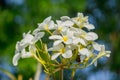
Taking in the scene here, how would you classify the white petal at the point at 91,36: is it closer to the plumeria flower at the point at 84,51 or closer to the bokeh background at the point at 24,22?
the plumeria flower at the point at 84,51

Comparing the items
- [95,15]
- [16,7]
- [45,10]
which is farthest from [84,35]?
[95,15]

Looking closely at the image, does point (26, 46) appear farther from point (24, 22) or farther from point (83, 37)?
point (24, 22)

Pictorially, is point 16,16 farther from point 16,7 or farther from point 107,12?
point 107,12

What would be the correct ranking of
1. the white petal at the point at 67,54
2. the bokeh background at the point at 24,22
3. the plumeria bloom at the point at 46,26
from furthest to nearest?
the bokeh background at the point at 24,22 < the plumeria bloom at the point at 46,26 < the white petal at the point at 67,54

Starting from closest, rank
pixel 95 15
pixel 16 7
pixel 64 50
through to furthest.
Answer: pixel 64 50 → pixel 16 7 → pixel 95 15

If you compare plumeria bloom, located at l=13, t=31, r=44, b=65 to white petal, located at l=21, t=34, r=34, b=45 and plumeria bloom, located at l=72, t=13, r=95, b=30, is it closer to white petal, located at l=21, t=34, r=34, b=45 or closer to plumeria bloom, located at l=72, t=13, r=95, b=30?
white petal, located at l=21, t=34, r=34, b=45

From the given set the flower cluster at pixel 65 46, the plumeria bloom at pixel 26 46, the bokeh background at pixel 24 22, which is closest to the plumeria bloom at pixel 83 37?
the flower cluster at pixel 65 46

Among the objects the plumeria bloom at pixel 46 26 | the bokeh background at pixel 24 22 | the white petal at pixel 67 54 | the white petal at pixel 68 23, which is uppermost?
the bokeh background at pixel 24 22

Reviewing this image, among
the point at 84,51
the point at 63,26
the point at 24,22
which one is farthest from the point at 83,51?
the point at 24,22
